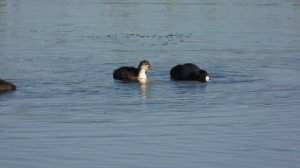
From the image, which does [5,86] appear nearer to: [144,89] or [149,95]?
[149,95]

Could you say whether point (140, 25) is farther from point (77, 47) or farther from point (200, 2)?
point (200, 2)

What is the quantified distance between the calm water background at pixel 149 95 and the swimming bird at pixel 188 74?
223 mm

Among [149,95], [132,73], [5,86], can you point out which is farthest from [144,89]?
[5,86]

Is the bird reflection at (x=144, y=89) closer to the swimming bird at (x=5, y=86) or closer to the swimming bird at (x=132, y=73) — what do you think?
the swimming bird at (x=132, y=73)

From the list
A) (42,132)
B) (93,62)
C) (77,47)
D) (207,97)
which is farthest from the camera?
(77,47)

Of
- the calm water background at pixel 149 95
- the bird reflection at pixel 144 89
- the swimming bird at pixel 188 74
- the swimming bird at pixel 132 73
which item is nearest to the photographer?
the calm water background at pixel 149 95

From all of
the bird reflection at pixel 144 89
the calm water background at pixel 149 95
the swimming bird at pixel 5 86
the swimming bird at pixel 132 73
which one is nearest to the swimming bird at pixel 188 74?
the calm water background at pixel 149 95

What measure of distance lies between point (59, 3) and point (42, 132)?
4205 centimetres

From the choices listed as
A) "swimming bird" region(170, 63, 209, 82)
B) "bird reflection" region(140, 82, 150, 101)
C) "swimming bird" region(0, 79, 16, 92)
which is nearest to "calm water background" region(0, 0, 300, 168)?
"bird reflection" region(140, 82, 150, 101)

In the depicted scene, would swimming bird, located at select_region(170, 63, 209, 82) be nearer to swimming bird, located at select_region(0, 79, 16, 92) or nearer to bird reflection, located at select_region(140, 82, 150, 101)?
bird reflection, located at select_region(140, 82, 150, 101)

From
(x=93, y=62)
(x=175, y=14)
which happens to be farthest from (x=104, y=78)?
(x=175, y=14)

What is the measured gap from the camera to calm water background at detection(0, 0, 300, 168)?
14055 millimetres

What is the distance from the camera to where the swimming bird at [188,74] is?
79.4 ft

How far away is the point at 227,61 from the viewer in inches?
1122
